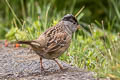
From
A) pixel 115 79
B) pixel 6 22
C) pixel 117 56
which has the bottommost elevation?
pixel 115 79

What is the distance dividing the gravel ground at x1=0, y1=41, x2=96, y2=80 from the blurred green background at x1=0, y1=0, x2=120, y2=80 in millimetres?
225

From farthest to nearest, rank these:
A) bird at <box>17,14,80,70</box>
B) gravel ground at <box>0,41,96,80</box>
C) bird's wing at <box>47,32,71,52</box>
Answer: bird's wing at <box>47,32,71,52</box> < bird at <box>17,14,80,70</box> < gravel ground at <box>0,41,96,80</box>

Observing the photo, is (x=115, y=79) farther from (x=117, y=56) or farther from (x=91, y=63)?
(x=91, y=63)

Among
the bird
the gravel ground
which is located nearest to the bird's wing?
the bird

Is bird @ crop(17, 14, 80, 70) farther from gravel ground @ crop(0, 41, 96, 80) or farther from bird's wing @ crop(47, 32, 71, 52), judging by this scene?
gravel ground @ crop(0, 41, 96, 80)

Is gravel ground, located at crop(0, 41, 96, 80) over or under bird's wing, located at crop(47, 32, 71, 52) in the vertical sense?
under

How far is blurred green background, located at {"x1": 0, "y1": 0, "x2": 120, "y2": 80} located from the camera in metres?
4.07

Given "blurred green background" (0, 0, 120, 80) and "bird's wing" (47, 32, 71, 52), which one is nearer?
"blurred green background" (0, 0, 120, 80)

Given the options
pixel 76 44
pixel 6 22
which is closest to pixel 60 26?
pixel 76 44

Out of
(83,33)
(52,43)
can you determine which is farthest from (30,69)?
(83,33)

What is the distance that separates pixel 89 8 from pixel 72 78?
4.76 meters

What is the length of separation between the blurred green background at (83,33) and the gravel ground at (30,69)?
22 centimetres

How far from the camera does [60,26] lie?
5.00 m

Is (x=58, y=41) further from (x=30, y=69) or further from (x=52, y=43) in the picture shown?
(x=30, y=69)
